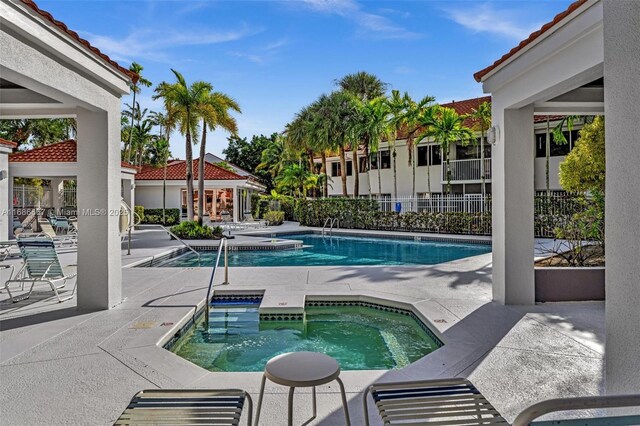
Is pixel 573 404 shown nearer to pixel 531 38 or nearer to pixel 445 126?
pixel 531 38

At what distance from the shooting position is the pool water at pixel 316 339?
16.7 feet

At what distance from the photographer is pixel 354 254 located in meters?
15.1

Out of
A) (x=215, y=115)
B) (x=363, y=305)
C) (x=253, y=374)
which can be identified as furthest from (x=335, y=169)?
(x=253, y=374)

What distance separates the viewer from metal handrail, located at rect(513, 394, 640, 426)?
5.24 ft

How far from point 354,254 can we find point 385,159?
50.2ft

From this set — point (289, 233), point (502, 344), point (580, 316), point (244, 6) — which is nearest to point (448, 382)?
point (502, 344)

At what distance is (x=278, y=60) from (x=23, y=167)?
40.1 feet

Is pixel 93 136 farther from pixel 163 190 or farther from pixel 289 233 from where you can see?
pixel 163 190

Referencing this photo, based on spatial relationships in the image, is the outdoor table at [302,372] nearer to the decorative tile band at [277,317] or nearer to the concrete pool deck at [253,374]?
the concrete pool deck at [253,374]

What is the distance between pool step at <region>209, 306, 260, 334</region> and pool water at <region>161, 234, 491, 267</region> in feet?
Result: 17.9

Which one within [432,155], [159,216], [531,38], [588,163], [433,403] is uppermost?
[432,155]

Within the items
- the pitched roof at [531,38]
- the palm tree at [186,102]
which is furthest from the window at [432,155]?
the pitched roof at [531,38]

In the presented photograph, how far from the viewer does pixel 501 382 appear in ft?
12.2

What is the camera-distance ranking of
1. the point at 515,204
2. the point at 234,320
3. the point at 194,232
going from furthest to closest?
the point at 194,232, the point at 234,320, the point at 515,204
